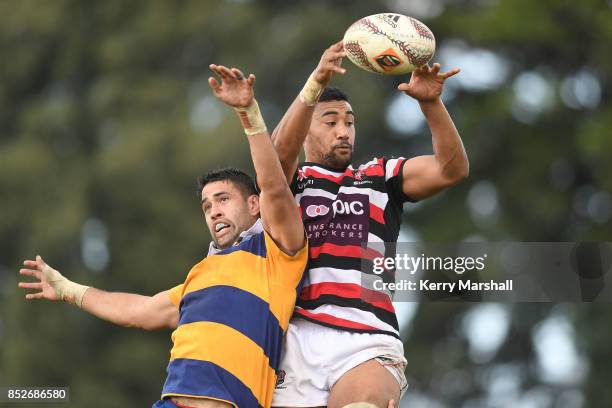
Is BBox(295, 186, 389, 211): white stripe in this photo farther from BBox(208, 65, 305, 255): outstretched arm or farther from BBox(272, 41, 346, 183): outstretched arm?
BBox(208, 65, 305, 255): outstretched arm

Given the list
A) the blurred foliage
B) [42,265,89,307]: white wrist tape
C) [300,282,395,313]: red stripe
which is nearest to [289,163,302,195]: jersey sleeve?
[300,282,395,313]: red stripe

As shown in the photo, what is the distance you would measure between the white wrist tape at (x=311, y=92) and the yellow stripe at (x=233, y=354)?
1264 millimetres

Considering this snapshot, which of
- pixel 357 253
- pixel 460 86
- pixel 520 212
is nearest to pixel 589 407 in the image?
pixel 520 212

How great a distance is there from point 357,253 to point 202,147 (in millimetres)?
13268

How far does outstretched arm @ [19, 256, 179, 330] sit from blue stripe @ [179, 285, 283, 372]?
0.55 meters

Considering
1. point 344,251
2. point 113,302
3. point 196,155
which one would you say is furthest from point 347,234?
point 196,155

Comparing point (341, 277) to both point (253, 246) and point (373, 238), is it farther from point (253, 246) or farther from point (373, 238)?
point (253, 246)

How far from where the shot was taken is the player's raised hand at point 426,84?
779cm

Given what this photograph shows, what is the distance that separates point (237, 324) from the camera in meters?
7.78

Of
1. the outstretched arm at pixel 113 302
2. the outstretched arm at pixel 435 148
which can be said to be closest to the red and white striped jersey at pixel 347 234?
the outstretched arm at pixel 435 148

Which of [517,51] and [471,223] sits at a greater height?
[517,51]

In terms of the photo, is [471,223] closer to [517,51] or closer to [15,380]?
[517,51]

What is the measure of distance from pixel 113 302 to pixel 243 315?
3.89ft

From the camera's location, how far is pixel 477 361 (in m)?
22.4
